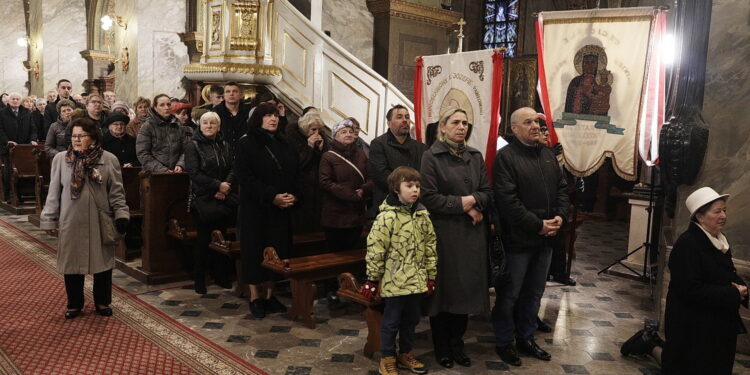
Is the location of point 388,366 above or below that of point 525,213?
below

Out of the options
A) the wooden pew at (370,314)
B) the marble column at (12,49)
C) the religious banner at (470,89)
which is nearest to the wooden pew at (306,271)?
the wooden pew at (370,314)

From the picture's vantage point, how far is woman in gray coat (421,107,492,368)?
392 centimetres

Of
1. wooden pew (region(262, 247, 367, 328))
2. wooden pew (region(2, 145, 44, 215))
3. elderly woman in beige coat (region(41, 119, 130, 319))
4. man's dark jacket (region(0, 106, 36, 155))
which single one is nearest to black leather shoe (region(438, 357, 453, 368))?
wooden pew (region(262, 247, 367, 328))

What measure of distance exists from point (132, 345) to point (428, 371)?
6.59 ft

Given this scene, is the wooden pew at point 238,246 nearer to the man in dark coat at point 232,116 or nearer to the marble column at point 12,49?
the man in dark coat at point 232,116

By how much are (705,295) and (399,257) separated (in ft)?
5.34

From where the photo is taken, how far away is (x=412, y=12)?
425 inches

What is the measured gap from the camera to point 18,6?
55.0 feet

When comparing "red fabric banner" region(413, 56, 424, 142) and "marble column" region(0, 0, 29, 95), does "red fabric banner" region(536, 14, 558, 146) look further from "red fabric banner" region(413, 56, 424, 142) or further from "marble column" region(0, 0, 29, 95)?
"marble column" region(0, 0, 29, 95)

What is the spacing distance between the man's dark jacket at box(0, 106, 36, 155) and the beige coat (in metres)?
6.36


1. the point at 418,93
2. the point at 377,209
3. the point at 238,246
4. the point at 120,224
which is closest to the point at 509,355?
the point at 377,209

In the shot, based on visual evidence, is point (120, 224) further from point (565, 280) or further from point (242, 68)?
point (565, 280)

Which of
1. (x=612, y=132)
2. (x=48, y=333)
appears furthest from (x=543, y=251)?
(x=48, y=333)

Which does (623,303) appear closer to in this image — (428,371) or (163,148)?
(428,371)
